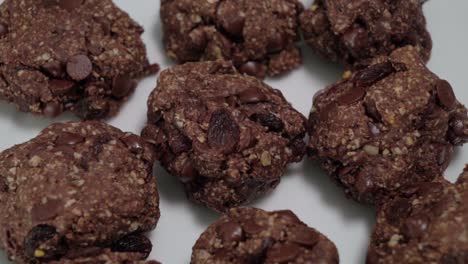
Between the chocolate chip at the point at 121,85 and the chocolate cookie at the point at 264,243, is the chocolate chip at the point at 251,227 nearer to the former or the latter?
the chocolate cookie at the point at 264,243

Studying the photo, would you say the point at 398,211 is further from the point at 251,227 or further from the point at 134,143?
the point at 134,143

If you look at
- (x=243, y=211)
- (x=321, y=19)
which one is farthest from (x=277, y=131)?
(x=321, y=19)

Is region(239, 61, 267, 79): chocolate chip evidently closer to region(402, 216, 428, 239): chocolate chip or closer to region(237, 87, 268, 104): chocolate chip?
region(237, 87, 268, 104): chocolate chip

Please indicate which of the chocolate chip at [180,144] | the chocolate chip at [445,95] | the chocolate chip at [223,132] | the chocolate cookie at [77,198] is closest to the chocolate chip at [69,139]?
the chocolate cookie at [77,198]

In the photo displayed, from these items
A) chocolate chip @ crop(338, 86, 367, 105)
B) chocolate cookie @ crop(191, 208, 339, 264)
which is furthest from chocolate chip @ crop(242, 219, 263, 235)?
chocolate chip @ crop(338, 86, 367, 105)

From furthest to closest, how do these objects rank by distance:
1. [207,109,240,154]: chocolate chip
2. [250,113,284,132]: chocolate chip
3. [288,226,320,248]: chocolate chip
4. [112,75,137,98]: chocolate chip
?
[112,75,137,98]: chocolate chip → [250,113,284,132]: chocolate chip → [207,109,240,154]: chocolate chip → [288,226,320,248]: chocolate chip
